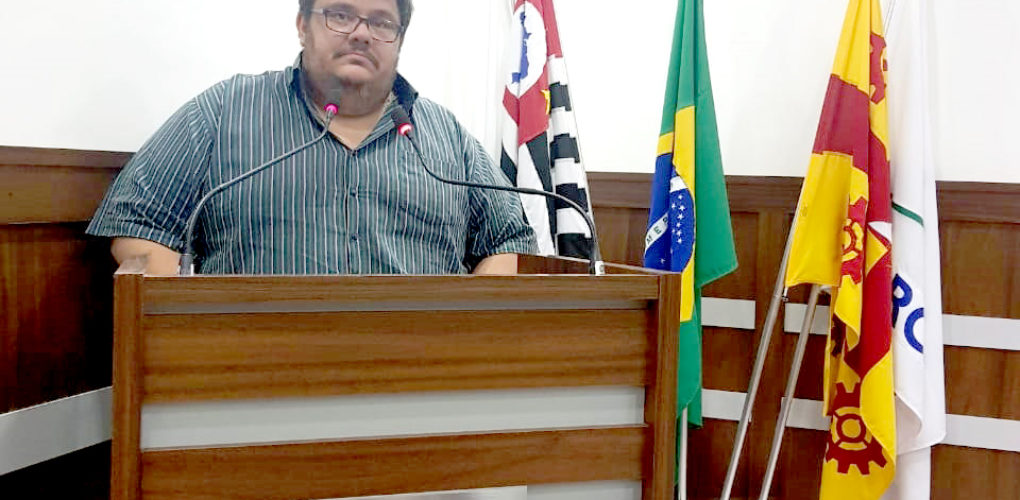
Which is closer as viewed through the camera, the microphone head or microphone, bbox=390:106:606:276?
microphone, bbox=390:106:606:276

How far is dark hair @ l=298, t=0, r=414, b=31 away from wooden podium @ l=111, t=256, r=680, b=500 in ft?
2.87

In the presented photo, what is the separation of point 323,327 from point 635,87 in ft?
5.72

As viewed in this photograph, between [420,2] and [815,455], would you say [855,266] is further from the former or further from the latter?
[420,2]

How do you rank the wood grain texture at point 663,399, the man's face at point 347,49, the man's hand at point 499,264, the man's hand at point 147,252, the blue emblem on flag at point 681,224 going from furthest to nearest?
the blue emblem on flag at point 681,224 → the man's hand at point 499,264 → the man's face at point 347,49 → the man's hand at point 147,252 → the wood grain texture at point 663,399

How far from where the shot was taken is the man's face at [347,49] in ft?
5.54

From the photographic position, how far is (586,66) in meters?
2.52

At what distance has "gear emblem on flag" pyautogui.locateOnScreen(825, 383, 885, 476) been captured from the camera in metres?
1.97

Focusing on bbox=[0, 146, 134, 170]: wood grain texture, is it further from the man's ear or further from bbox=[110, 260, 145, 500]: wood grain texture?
bbox=[110, 260, 145, 500]: wood grain texture

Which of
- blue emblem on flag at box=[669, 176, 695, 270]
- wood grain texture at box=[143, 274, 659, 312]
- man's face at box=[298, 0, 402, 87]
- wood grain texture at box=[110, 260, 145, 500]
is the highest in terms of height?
man's face at box=[298, 0, 402, 87]

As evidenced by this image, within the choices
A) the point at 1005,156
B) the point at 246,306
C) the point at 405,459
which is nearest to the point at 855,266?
the point at 1005,156

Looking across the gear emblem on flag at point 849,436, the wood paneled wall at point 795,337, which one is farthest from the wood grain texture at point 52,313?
the gear emblem on flag at point 849,436

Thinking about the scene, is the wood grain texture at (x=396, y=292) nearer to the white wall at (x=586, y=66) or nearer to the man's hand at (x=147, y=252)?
the man's hand at (x=147, y=252)

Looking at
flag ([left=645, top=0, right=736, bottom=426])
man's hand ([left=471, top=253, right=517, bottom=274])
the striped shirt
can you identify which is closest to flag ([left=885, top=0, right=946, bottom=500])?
flag ([left=645, top=0, right=736, bottom=426])

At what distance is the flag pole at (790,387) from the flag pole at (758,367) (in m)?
0.07
